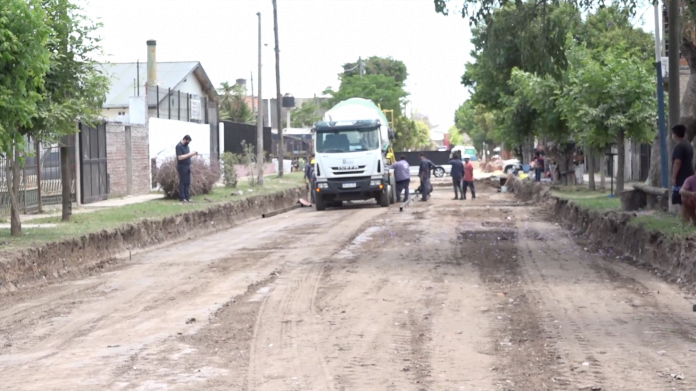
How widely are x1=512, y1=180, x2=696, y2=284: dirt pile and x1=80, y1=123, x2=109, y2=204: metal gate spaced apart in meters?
12.9

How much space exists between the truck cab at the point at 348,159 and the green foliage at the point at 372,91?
47005 mm

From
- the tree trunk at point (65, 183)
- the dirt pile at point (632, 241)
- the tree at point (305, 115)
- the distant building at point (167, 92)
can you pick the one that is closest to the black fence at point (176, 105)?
the distant building at point (167, 92)

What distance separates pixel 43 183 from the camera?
24.4 meters

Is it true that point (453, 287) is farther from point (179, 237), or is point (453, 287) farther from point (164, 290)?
point (179, 237)

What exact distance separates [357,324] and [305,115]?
304 ft

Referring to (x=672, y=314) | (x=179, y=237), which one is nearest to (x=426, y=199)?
(x=179, y=237)

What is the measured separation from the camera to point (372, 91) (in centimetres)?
8194

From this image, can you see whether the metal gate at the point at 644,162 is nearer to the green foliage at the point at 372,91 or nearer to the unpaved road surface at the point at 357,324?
the unpaved road surface at the point at 357,324

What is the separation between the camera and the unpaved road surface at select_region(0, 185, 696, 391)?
7.87m

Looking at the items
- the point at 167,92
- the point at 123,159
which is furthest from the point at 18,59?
the point at 167,92

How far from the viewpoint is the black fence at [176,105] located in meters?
38.8

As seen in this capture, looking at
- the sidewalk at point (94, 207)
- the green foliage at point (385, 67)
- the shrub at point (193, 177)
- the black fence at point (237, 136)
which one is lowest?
the sidewalk at point (94, 207)

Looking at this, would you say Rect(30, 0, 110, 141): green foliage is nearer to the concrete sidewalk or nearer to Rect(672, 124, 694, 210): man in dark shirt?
the concrete sidewalk

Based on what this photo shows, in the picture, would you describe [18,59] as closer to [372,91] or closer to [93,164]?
[93,164]
